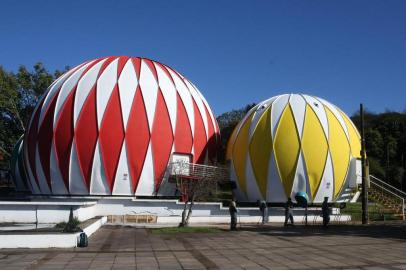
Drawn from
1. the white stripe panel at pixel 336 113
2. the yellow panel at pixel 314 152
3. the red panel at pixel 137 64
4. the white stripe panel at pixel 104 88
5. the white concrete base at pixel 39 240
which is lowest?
the white concrete base at pixel 39 240

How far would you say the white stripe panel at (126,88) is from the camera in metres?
32.9

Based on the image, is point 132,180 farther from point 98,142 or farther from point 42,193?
point 42,193

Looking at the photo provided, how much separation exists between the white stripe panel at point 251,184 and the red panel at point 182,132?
14.3 feet

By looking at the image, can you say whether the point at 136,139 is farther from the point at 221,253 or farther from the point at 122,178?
the point at 221,253

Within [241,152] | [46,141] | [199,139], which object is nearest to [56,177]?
[46,141]

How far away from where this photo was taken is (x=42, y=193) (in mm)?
34375

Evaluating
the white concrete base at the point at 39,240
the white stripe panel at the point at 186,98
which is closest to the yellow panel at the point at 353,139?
the white stripe panel at the point at 186,98

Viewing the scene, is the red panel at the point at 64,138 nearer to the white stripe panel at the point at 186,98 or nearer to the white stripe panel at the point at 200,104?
the white stripe panel at the point at 186,98

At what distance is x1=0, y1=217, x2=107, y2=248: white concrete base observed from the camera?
14.4 metres

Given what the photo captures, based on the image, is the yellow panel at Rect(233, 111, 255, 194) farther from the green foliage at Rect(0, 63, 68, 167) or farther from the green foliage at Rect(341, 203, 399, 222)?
the green foliage at Rect(0, 63, 68, 167)

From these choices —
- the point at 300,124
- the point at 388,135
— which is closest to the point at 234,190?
the point at 300,124

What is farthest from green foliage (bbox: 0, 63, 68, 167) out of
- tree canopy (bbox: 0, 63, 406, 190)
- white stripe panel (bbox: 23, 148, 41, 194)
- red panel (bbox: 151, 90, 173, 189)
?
red panel (bbox: 151, 90, 173, 189)

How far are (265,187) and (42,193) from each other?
14950 millimetres

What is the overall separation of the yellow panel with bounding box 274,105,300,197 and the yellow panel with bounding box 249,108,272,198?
60 centimetres
